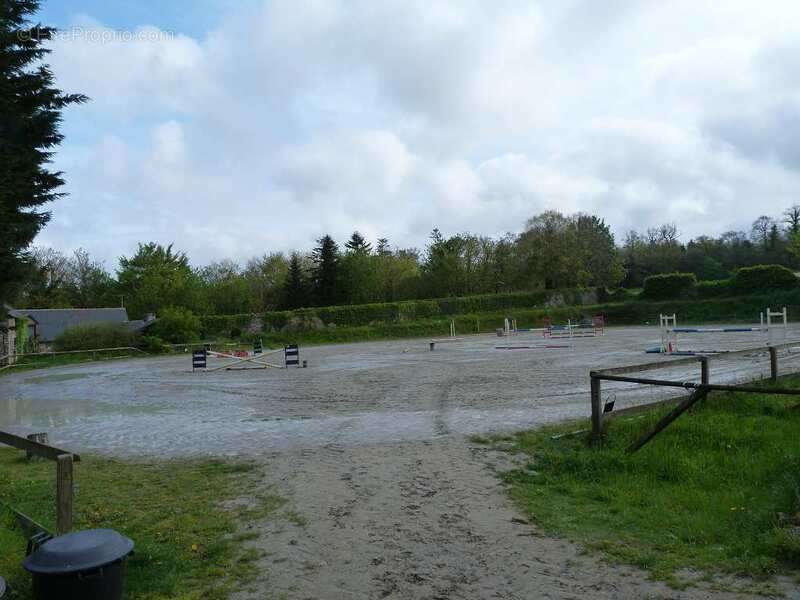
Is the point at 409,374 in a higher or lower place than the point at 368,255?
lower

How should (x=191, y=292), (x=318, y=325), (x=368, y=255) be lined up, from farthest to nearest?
(x=368, y=255), (x=191, y=292), (x=318, y=325)

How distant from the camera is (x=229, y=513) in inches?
240

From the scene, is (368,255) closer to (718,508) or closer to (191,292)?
(191,292)

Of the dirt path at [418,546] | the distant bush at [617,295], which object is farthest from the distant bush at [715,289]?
the dirt path at [418,546]

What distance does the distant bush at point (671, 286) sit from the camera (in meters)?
60.3

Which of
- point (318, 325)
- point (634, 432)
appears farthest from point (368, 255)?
point (634, 432)

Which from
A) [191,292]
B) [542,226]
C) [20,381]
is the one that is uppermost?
[542,226]

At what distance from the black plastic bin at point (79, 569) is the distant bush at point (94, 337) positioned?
47895 mm

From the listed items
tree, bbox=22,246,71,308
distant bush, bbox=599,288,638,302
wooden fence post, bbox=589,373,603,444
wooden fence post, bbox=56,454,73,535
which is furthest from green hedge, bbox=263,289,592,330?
wooden fence post, bbox=56,454,73,535

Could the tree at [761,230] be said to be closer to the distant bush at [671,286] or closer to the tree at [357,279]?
the distant bush at [671,286]

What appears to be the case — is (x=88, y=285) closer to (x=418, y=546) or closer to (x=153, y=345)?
(x=153, y=345)

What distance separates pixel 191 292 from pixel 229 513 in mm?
61638

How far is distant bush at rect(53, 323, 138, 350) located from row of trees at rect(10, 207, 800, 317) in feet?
48.2

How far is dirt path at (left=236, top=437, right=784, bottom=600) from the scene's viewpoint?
164 inches
